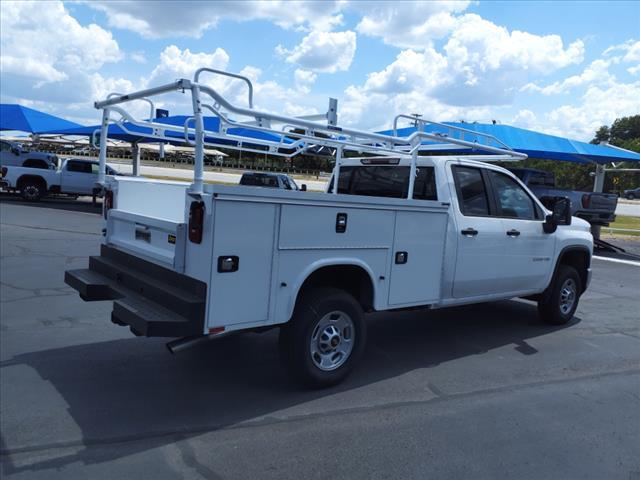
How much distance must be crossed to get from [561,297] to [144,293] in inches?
203

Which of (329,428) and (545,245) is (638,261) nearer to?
(545,245)

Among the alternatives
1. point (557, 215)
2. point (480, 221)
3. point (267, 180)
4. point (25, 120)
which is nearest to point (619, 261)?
point (557, 215)

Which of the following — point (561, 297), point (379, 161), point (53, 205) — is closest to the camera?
point (379, 161)

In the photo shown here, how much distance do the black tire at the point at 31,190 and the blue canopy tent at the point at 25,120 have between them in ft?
10.6

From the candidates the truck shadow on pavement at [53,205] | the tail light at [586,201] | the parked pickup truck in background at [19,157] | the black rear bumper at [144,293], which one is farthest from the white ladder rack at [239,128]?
the parked pickup truck in background at [19,157]

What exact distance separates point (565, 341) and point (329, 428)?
374 centimetres

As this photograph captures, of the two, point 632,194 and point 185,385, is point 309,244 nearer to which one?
point 185,385

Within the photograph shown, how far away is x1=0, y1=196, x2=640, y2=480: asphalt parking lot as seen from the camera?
347 centimetres

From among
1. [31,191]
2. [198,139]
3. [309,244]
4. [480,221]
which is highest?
[198,139]

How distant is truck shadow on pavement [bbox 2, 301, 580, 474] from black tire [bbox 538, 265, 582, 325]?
0.57 meters

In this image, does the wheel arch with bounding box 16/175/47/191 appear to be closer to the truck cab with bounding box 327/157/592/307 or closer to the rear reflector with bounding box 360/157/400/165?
the truck cab with bounding box 327/157/592/307

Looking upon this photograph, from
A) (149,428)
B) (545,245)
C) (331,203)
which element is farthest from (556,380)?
(149,428)

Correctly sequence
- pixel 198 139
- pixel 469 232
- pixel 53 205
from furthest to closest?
pixel 53 205 < pixel 469 232 < pixel 198 139

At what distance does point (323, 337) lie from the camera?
15.0 feet
